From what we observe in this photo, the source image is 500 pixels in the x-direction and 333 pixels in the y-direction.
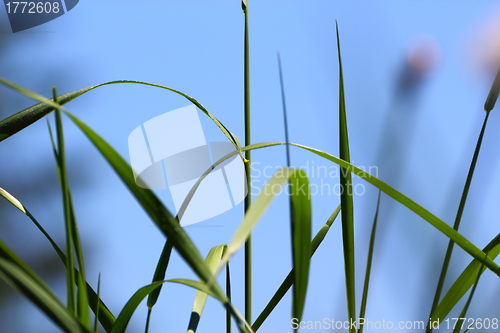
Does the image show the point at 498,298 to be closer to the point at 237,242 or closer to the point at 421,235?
the point at 421,235

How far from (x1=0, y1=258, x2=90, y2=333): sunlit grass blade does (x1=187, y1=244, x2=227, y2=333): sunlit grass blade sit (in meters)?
0.10

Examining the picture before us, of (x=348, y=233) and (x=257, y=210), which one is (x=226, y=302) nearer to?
(x=257, y=210)

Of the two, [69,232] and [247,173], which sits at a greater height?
[247,173]

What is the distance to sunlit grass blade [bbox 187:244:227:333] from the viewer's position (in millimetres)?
286

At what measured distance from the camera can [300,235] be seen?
0.21 metres

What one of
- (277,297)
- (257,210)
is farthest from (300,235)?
(277,297)

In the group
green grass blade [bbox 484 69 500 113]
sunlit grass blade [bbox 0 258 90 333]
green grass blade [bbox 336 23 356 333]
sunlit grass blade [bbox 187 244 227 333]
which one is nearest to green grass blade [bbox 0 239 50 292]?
sunlit grass blade [bbox 0 258 90 333]

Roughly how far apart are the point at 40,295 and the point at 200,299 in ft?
0.48

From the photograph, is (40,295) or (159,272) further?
(159,272)

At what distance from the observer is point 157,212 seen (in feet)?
0.61

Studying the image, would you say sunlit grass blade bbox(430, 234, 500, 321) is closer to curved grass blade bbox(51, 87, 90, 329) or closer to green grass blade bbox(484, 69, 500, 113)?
green grass blade bbox(484, 69, 500, 113)

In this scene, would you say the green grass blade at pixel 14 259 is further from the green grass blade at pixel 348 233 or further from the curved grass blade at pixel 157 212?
the green grass blade at pixel 348 233

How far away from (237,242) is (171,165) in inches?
13.2

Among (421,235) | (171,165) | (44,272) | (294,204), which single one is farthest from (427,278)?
(44,272)
